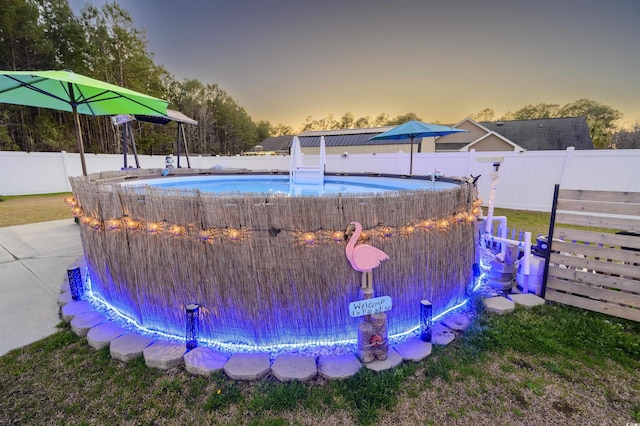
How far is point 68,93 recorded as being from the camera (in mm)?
4555

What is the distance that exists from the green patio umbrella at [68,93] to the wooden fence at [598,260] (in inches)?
242

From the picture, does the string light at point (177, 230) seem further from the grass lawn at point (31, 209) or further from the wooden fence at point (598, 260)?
the grass lawn at point (31, 209)

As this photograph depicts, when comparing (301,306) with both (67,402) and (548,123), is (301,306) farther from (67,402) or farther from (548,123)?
(548,123)

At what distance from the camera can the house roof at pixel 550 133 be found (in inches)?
701

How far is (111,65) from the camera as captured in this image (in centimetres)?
→ 1666

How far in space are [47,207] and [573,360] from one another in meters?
12.4

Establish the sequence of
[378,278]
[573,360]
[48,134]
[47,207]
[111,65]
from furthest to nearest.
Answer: [111,65] < [48,134] < [47,207] < [378,278] < [573,360]

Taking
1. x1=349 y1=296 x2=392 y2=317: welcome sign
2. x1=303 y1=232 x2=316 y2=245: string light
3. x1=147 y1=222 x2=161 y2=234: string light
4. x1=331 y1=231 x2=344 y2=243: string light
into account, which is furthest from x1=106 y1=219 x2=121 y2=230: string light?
x1=349 y1=296 x2=392 y2=317: welcome sign

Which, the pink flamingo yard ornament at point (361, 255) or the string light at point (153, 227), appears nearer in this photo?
the pink flamingo yard ornament at point (361, 255)

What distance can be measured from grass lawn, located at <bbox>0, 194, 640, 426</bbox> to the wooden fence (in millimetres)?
530

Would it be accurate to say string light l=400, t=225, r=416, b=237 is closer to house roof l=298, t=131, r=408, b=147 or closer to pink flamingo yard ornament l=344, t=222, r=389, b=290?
pink flamingo yard ornament l=344, t=222, r=389, b=290

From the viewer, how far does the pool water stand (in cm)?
545

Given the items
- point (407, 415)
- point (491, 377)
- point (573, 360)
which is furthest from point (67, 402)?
point (573, 360)

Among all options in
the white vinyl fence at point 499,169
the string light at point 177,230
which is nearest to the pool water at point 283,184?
the white vinyl fence at point 499,169
